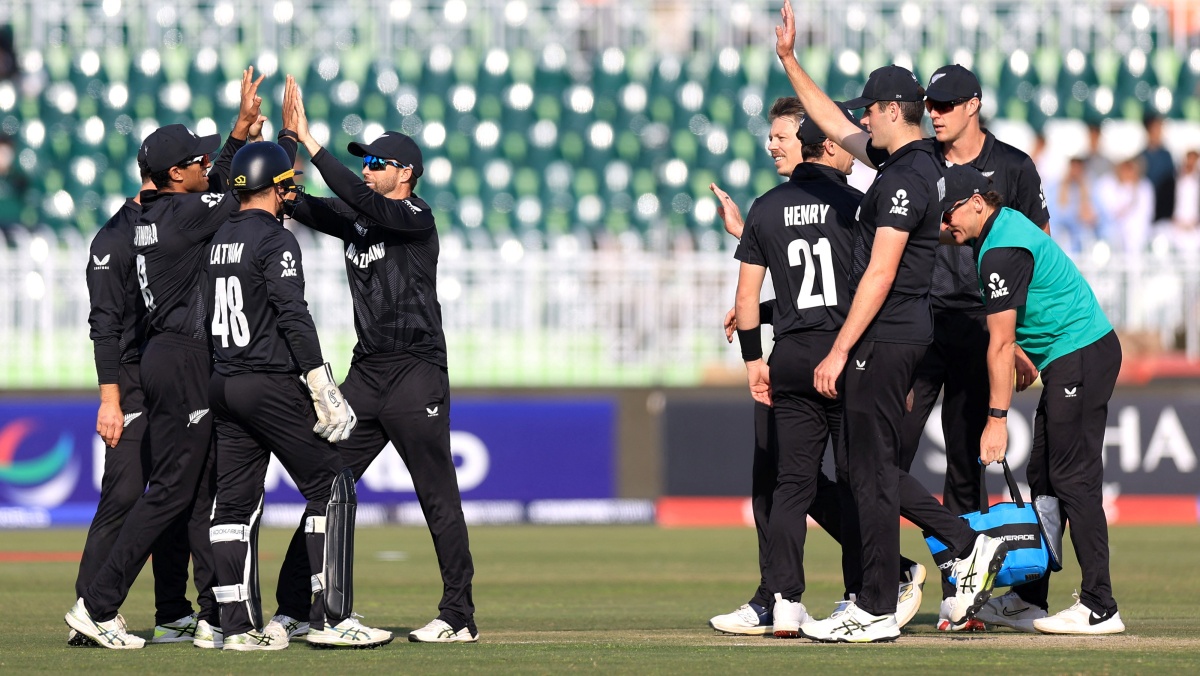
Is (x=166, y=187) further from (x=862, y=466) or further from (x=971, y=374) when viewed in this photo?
(x=971, y=374)

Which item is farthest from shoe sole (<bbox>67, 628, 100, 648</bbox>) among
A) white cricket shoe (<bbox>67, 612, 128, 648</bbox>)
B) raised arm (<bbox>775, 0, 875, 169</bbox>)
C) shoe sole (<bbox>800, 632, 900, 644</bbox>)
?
raised arm (<bbox>775, 0, 875, 169</bbox>)

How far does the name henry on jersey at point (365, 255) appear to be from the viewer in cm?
722

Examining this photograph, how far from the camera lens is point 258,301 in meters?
6.88

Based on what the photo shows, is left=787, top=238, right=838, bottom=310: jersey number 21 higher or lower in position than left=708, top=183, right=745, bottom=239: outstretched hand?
lower

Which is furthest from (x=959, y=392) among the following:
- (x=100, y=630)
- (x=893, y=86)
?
(x=100, y=630)

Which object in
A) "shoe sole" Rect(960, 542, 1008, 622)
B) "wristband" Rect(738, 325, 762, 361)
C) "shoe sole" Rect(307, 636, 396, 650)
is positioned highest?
"wristband" Rect(738, 325, 762, 361)

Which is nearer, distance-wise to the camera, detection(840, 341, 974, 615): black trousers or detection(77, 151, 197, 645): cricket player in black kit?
detection(840, 341, 974, 615): black trousers

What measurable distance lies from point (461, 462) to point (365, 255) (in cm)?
776

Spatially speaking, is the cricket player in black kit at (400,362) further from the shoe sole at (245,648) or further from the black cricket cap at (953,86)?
the black cricket cap at (953,86)

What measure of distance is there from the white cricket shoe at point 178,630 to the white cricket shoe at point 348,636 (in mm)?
839

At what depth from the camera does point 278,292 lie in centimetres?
675

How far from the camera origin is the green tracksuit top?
23.5 feet

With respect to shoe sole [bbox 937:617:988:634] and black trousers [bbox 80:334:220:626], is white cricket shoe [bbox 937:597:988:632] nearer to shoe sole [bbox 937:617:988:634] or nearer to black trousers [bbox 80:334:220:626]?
shoe sole [bbox 937:617:988:634]

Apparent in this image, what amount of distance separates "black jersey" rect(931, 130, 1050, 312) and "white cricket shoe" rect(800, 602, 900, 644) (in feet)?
5.52
